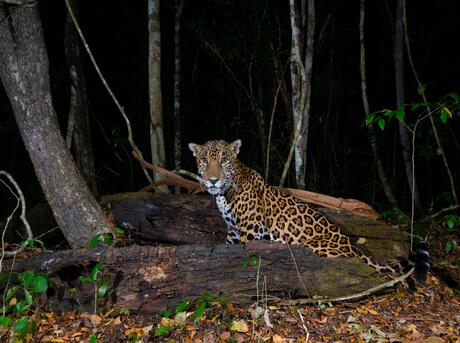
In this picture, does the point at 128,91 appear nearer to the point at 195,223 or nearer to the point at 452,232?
the point at 195,223

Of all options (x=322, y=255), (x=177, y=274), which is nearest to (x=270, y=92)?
(x=322, y=255)

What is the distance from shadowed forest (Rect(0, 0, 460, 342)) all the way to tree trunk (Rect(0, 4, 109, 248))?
16mm

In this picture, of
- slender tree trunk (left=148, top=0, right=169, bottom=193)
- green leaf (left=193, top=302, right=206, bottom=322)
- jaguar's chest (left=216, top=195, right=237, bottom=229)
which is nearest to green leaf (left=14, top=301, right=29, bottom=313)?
green leaf (left=193, top=302, right=206, bottom=322)

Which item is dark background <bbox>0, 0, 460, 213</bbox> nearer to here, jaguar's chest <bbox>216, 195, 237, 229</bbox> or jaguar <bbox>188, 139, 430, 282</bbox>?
jaguar <bbox>188, 139, 430, 282</bbox>

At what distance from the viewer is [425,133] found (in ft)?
32.7

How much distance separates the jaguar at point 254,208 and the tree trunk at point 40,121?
59.4 inches

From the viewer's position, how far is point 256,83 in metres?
11.6

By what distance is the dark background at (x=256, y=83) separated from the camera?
10516 mm

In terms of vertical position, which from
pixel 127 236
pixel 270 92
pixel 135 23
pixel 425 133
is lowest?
pixel 127 236

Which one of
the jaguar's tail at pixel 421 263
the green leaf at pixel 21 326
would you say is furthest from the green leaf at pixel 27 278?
the jaguar's tail at pixel 421 263

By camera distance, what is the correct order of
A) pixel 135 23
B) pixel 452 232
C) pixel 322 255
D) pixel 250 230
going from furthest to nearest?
pixel 135 23
pixel 452 232
pixel 250 230
pixel 322 255

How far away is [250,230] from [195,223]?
1010mm

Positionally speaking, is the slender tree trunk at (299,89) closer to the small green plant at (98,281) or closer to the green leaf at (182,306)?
the green leaf at (182,306)

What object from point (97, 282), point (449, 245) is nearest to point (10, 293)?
point (97, 282)
